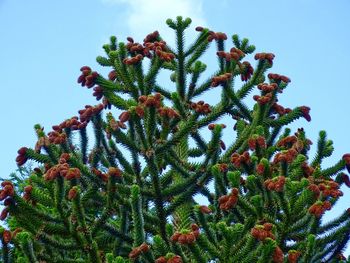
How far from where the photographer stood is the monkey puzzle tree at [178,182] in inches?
238

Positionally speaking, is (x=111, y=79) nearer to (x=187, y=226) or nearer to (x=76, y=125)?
(x=76, y=125)

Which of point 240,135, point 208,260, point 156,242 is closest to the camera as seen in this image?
point 156,242

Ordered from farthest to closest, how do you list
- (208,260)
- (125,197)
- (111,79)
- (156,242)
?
(111,79)
(125,197)
(208,260)
(156,242)

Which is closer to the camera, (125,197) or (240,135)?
(125,197)

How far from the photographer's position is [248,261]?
5809 mm

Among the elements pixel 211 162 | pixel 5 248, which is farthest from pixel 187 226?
pixel 5 248

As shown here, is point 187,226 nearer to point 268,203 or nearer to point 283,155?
point 268,203

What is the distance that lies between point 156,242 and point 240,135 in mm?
2454

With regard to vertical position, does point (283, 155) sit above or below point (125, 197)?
below

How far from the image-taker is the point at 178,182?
7.50m

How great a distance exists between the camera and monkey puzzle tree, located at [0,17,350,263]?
6051 mm

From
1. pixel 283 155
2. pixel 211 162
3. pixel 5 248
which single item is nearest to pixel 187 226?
pixel 211 162

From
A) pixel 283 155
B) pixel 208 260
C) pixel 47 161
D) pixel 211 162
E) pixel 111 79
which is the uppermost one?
pixel 111 79

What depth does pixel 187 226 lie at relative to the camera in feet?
24.7
